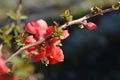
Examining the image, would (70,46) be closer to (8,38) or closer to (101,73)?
(101,73)

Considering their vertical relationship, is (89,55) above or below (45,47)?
below

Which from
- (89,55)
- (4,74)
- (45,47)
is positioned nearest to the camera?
(4,74)

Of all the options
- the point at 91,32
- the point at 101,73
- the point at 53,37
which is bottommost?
the point at 101,73

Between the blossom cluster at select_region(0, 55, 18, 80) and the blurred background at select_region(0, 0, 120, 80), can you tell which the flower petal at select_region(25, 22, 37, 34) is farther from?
the blurred background at select_region(0, 0, 120, 80)

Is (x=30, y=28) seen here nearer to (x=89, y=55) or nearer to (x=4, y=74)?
(x=4, y=74)

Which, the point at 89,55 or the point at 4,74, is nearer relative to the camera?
the point at 4,74

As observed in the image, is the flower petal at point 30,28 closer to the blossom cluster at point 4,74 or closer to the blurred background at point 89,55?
the blossom cluster at point 4,74

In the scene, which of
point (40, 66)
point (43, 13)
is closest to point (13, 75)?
point (40, 66)

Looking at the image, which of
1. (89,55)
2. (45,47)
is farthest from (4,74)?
(89,55)
